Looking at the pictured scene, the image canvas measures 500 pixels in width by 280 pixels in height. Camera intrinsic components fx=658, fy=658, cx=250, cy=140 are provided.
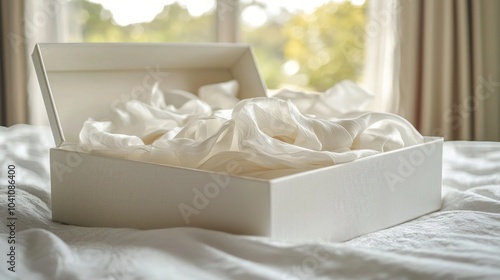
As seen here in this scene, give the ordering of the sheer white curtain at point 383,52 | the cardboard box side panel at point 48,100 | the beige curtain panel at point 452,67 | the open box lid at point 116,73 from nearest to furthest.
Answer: the cardboard box side panel at point 48,100 < the open box lid at point 116,73 < the beige curtain panel at point 452,67 < the sheer white curtain at point 383,52

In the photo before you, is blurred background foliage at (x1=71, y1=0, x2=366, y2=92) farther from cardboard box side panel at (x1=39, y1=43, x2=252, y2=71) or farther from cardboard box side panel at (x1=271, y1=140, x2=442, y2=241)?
cardboard box side panel at (x1=271, y1=140, x2=442, y2=241)

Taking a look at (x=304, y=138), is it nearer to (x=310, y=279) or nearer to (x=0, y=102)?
(x=310, y=279)

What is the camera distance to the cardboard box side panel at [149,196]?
37.5 inches

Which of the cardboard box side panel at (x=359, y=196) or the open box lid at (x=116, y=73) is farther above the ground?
the open box lid at (x=116, y=73)

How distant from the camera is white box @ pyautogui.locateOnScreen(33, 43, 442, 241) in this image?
3.15ft

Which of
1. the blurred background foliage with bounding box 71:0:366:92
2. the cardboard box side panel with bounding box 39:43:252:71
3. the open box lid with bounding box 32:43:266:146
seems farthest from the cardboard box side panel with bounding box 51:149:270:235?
the blurred background foliage with bounding box 71:0:366:92

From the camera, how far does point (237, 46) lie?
1.95 metres

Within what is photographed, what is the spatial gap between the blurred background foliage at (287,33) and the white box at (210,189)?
6.88ft

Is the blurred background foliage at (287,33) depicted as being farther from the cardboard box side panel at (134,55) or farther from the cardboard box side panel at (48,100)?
the cardboard box side panel at (48,100)

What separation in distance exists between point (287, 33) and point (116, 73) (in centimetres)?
227

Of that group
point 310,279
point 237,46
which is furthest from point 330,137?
point 237,46

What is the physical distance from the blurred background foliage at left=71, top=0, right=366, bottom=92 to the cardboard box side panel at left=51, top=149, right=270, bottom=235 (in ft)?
8.28

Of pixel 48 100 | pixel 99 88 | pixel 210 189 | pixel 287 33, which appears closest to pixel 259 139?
pixel 210 189

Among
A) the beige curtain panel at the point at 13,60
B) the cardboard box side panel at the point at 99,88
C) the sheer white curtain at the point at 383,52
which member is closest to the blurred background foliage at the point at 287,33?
the sheer white curtain at the point at 383,52
